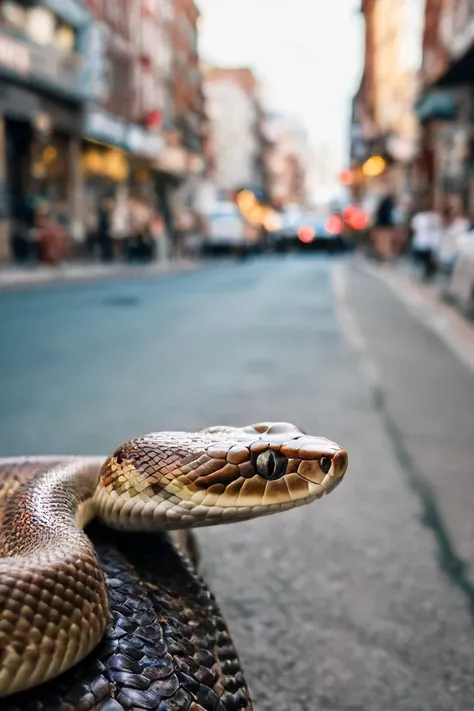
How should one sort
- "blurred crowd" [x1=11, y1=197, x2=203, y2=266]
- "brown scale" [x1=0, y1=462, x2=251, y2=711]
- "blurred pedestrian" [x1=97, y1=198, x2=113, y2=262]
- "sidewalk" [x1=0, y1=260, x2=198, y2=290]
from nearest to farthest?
"brown scale" [x1=0, y1=462, x2=251, y2=711] → "sidewalk" [x1=0, y1=260, x2=198, y2=290] → "blurred crowd" [x1=11, y1=197, x2=203, y2=266] → "blurred pedestrian" [x1=97, y1=198, x2=113, y2=262]

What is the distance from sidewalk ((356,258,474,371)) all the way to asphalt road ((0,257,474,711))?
0.20 metres

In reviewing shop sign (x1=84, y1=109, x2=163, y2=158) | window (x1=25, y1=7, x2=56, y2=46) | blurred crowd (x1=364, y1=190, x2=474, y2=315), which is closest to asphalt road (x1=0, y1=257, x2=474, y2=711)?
blurred crowd (x1=364, y1=190, x2=474, y2=315)

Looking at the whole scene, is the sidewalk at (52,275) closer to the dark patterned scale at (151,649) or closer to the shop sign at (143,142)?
Result: the shop sign at (143,142)

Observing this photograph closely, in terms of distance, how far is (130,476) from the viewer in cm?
171

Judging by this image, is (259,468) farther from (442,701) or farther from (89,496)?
(442,701)

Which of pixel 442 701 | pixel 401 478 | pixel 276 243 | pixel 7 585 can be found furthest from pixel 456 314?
pixel 276 243

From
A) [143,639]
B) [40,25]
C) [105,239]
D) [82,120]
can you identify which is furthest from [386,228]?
[143,639]

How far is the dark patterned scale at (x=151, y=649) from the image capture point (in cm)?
120

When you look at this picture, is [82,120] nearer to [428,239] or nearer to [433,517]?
[428,239]

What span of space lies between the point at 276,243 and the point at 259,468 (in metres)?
47.7

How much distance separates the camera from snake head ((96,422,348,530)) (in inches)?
65.0

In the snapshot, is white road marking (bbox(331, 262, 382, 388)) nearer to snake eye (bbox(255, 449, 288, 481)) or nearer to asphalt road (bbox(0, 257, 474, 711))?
asphalt road (bbox(0, 257, 474, 711))

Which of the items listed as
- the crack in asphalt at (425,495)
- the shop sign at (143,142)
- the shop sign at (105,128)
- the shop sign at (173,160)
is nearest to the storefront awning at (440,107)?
the shop sign at (105,128)

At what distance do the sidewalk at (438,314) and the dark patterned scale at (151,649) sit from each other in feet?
19.8
